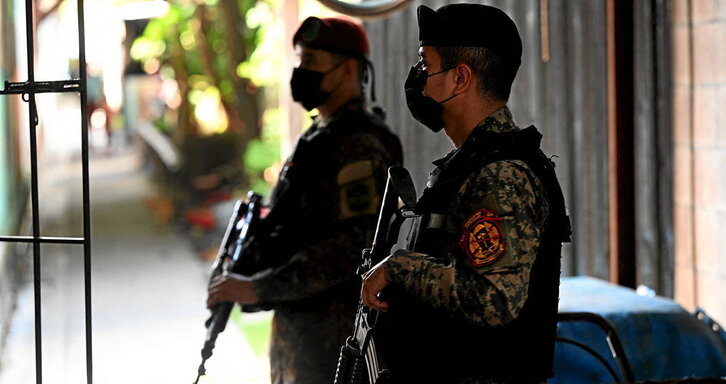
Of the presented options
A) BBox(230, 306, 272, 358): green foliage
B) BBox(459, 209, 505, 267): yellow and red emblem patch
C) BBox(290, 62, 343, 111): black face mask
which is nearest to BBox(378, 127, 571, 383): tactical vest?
BBox(459, 209, 505, 267): yellow and red emblem patch

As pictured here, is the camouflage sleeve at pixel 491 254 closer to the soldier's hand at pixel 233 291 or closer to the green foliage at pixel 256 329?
the soldier's hand at pixel 233 291

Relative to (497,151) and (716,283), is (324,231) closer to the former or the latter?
(497,151)

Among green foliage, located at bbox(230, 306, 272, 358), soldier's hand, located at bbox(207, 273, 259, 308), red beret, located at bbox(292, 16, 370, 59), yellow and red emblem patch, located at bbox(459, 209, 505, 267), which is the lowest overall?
green foliage, located at bbox(230, 306, 272, 358)

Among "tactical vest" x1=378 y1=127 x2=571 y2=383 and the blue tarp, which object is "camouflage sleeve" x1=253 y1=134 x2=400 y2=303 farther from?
the blue tarp

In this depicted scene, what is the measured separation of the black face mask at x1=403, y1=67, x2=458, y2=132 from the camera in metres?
2.13

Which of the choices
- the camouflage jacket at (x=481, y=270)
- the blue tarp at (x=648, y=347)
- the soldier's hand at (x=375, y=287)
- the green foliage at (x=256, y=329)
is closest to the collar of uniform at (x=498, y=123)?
the camouflage jacket at (x=481, y=270)

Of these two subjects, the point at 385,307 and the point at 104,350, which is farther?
the point at 104,350

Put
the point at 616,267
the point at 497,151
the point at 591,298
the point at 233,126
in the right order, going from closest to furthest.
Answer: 1. the point at 497,151
2. the point at 591,298
3. the point at 616,267
4. the point at 233,126

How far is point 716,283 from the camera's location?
4430 millimetres

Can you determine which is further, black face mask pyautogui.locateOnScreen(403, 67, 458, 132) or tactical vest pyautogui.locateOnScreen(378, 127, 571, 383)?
black face mask pyautogui.locateOnScreen(403, 67, 458, 132)

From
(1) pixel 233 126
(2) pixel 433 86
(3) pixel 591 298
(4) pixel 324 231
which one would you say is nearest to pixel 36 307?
(4) pixel 324 231

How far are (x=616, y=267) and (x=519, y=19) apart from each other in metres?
1.27

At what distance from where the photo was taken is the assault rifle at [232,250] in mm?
3146

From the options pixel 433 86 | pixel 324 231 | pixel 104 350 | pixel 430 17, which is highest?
pixel 430 17
